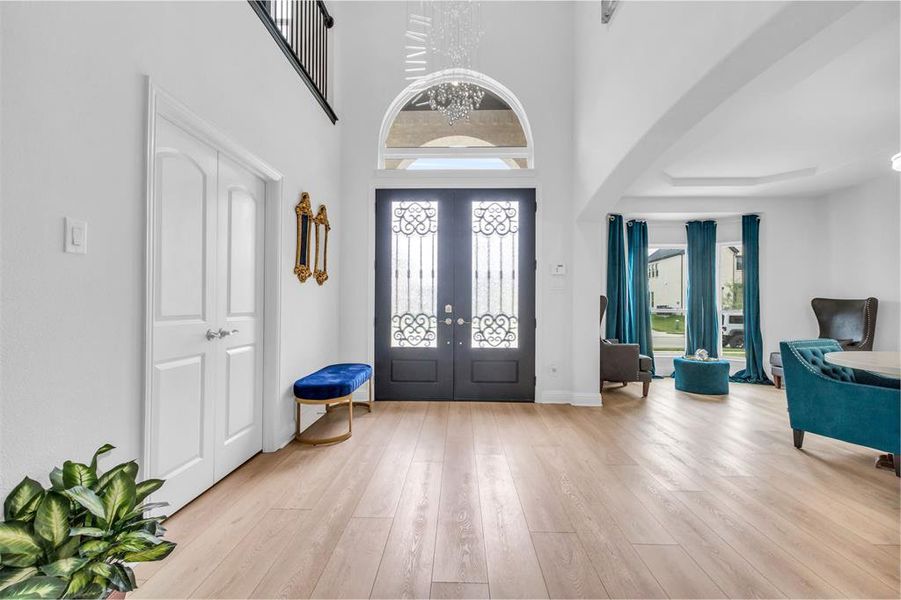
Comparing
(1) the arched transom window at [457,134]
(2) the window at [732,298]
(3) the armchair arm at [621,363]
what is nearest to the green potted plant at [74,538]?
(1) the arched transom window at [457,134]

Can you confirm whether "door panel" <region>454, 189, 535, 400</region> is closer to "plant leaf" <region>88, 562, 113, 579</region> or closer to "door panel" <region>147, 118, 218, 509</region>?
"door panel" <region>147, 118, 218, 509</region>

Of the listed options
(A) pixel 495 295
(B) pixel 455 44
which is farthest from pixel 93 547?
(B) pixel 455 44

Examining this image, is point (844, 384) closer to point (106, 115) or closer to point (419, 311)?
point (419, 311)

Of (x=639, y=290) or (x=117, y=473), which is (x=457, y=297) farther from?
(x=117, y=473)

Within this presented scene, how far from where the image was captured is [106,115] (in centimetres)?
156

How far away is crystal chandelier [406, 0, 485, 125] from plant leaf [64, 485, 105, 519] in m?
3.24

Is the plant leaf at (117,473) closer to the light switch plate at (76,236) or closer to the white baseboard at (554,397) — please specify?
the light switch plate at (76,236)

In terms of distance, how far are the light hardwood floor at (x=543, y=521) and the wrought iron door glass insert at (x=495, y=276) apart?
139 centimetres

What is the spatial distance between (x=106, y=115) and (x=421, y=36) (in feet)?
12.5

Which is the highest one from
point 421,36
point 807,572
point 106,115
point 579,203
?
point 421,36

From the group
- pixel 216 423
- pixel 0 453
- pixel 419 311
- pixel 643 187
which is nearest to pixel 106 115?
pixel 0 453

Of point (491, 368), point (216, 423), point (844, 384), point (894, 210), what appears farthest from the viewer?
point (894, 210)

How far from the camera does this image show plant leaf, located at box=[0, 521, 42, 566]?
942 mm

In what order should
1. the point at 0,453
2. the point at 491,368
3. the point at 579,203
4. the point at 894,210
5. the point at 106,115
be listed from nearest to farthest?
1. the point at 0,453
2. the point at 106,115
3. the point at 579,203
4. the point at 491,368
5. the point at 894,210
